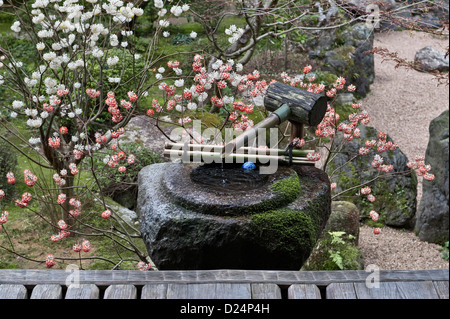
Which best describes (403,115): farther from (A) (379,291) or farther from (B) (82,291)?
(B) (82,291)

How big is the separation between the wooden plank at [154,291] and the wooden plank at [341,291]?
0.88m

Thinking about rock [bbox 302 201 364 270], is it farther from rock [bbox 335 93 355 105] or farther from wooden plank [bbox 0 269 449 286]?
rock [bbox 335 93 355 105]

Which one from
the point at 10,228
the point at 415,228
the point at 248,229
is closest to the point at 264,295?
the point at 248,229

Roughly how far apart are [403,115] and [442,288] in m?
7.40

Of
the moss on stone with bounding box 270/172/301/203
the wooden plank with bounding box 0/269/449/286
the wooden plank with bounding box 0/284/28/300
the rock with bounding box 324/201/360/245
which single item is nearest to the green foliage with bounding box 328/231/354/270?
the rock with bounding box 324/201/360/245

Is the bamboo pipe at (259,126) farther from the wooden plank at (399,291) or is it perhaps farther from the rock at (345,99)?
the rock at (345,99)

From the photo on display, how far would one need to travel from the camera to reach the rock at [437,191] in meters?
5.95

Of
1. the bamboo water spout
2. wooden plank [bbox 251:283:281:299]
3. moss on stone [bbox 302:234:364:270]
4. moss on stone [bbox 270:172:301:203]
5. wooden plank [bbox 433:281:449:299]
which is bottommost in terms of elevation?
moss on stone [bbox 302:234:364:270]

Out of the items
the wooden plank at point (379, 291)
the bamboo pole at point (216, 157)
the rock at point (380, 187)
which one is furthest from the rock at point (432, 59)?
the wooden plank at point (379, 291)

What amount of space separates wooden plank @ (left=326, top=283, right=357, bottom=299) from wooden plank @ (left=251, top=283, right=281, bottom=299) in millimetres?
278

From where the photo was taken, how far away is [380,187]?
21.9ft

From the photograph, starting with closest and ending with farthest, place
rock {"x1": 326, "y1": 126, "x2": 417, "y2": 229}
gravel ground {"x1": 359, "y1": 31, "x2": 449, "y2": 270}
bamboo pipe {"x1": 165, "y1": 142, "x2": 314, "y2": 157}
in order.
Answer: bamboo pipe {"x1": 165, "y1": 142, "x2": 314, "y2": 157} → gravel ground {"x1": 359, "y1": 31, "x2": 449, "y2": 270} → rock {"x1": 326, "y1": 126, "x2": 417, "y2": 229}

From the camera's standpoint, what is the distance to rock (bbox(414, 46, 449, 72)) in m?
11.0
